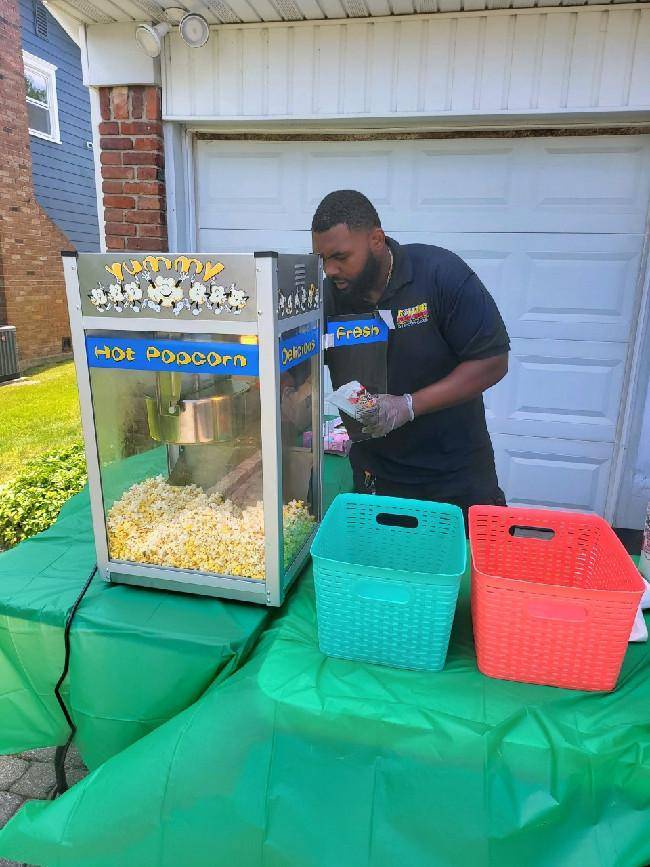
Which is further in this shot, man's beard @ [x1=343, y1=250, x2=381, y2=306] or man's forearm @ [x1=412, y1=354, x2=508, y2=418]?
man's beard @ [x1=343, y1=250, x2=381, y2=306]

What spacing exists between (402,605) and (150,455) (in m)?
0.97

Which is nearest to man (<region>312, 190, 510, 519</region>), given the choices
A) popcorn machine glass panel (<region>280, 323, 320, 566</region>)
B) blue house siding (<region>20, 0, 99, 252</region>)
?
popcorn machine glass panel (<region>280, 323, 320, 566</region>)

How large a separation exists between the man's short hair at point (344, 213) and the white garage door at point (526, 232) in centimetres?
185

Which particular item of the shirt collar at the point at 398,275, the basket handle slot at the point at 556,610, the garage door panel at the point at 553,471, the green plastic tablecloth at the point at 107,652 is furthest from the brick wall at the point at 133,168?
the basket handle slot at the point at 556,610

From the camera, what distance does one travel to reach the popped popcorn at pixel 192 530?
5.49ft

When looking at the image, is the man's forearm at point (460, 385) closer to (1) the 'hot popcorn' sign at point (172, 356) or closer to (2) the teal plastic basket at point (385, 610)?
(2) the teal plastic basket at point (385, 610)

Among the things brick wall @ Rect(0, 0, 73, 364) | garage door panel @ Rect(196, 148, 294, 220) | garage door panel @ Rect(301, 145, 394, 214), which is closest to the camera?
garage door panel @ Rect(301, 145, 394, 214)

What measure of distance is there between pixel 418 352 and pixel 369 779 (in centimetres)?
158

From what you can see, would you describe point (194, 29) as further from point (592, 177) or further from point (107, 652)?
point (107, 652)

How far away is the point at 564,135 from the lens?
3674 millimetres

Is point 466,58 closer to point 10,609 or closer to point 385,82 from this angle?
point 385,82

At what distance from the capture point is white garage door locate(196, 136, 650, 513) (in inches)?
147

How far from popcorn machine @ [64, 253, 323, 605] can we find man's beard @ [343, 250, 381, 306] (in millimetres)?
488

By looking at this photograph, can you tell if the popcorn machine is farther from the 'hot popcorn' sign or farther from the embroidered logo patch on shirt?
the embroidered logo patch on shirt
